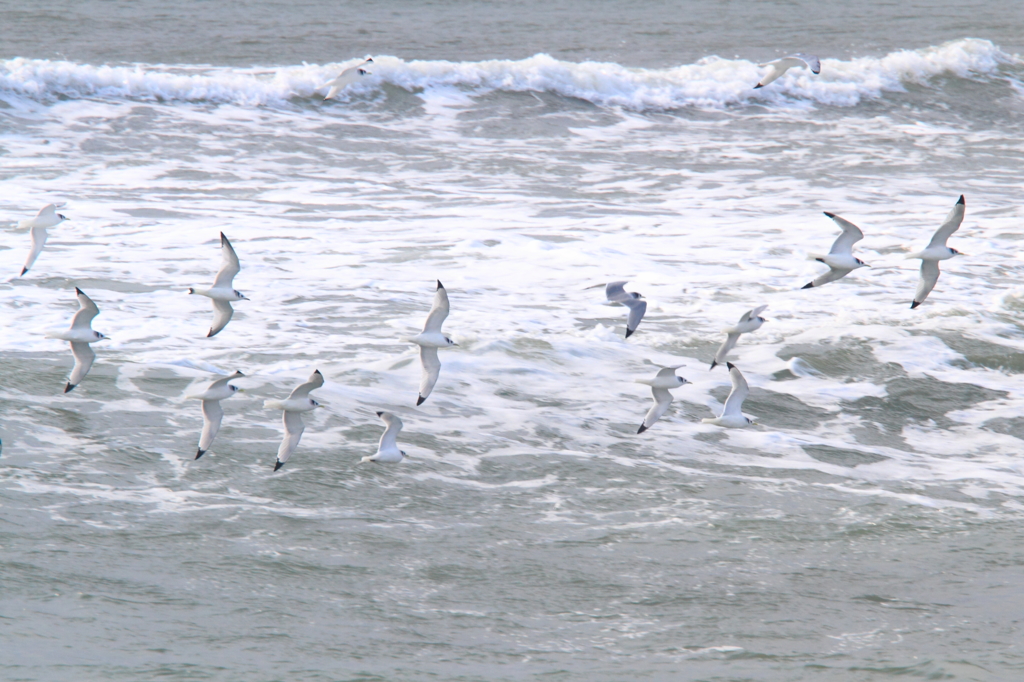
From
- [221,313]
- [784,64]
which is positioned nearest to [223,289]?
[221,313]

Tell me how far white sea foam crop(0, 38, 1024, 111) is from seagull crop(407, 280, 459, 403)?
13722 millimetres

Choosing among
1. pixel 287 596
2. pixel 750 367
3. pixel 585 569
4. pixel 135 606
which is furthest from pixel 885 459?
pixel 135 606

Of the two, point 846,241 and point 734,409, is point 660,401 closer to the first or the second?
point 734,409

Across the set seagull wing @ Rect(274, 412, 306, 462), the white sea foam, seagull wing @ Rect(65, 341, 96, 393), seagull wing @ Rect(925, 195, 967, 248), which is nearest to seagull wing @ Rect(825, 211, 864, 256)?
seagull wing @ Rect(925, 195, 967, 248)

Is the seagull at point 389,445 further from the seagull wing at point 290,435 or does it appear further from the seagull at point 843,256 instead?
the seagull at point 843,256

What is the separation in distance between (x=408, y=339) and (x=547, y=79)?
1544 cm

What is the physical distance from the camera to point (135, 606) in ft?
16.5

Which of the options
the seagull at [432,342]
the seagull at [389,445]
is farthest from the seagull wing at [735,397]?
the seagull at [389,445]

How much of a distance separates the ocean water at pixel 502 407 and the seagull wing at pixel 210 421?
0.21 metres

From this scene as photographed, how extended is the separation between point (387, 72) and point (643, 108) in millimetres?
5003

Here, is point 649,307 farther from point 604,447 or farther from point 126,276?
point 126,276

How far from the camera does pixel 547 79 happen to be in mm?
21172

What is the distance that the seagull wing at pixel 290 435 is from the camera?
6445 millimetres

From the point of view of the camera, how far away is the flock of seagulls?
658cm
